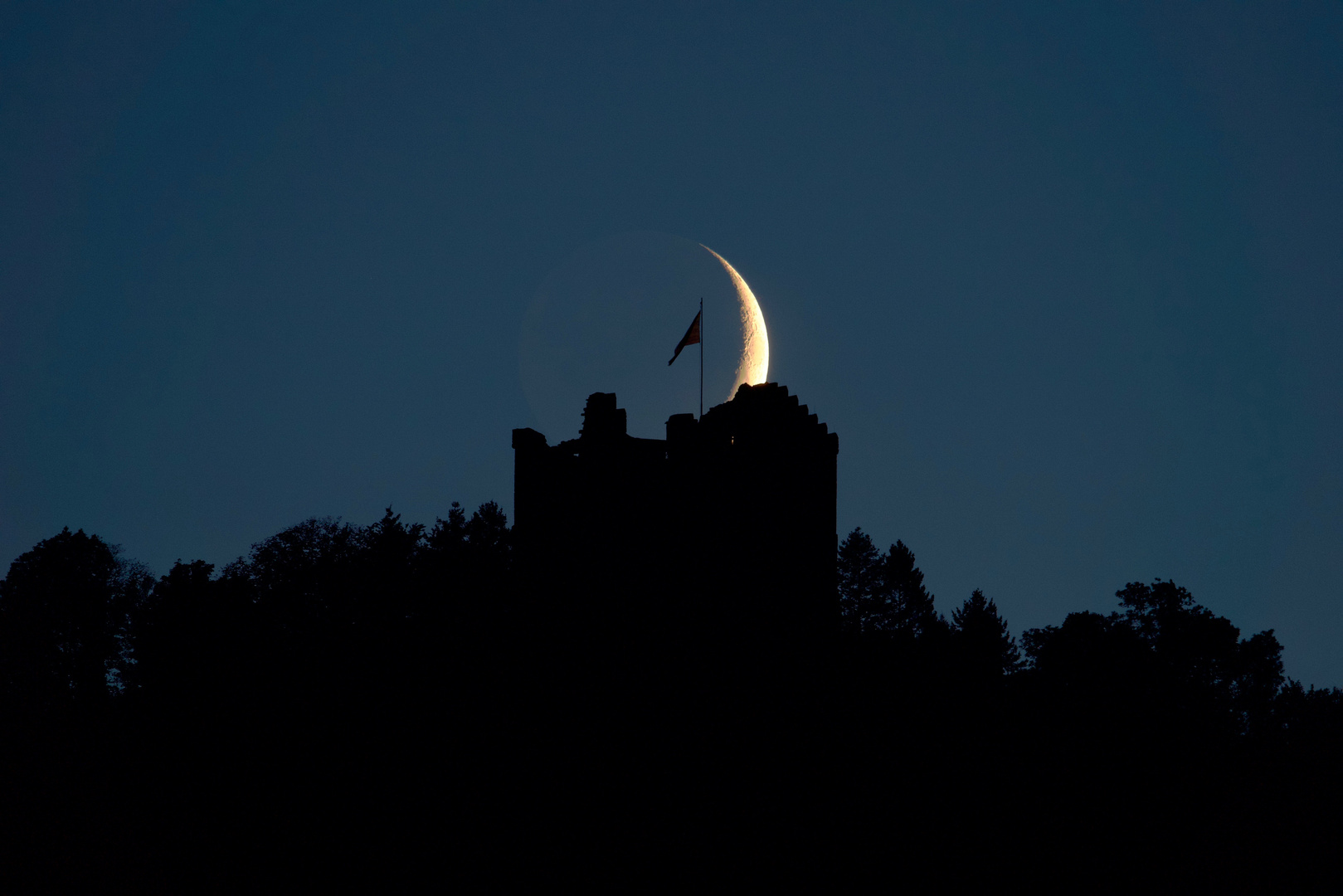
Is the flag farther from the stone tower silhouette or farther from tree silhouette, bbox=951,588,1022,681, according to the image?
tree silhouette, bbox=951,588,1022,681

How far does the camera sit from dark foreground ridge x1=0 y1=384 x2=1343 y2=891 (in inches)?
1537

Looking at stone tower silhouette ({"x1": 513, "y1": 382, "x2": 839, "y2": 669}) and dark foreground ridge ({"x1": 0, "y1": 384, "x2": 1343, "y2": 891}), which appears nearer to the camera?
dark foreground ridge ({"x1": 0, "y1": 384, "x2": 1343, "y2": 891})

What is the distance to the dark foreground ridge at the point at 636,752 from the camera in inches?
1537

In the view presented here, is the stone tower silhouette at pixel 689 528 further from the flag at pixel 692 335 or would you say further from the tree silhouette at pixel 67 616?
the tree silhouette at pixel 67 616

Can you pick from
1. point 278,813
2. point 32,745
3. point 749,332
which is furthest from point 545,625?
point 749,332

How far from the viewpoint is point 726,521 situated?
135ft

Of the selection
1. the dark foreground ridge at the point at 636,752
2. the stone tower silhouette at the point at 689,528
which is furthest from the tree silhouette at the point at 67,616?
the stone tower silhouette at the point at 689,528

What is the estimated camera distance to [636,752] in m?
41.0

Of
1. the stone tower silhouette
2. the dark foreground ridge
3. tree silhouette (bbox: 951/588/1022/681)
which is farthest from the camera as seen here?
tree silhouette (bbox: 951/588/1022/681)

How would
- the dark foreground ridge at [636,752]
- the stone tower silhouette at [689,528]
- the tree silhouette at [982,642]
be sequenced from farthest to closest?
1. the tree silhouette at [982,642]
2. the stone tower silhouette at [689,528]
3. the dark foreground ridge at [636,752]

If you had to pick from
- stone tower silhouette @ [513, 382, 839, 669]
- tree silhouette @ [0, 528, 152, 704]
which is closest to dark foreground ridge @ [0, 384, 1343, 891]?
stone tower silhouette @ [513, 382, 839, 669]

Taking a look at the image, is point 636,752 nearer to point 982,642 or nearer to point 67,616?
point 982,642

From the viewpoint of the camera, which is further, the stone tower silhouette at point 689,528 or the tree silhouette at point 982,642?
the tree silhouette at point 982,642

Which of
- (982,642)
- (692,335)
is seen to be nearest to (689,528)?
(692,335)
